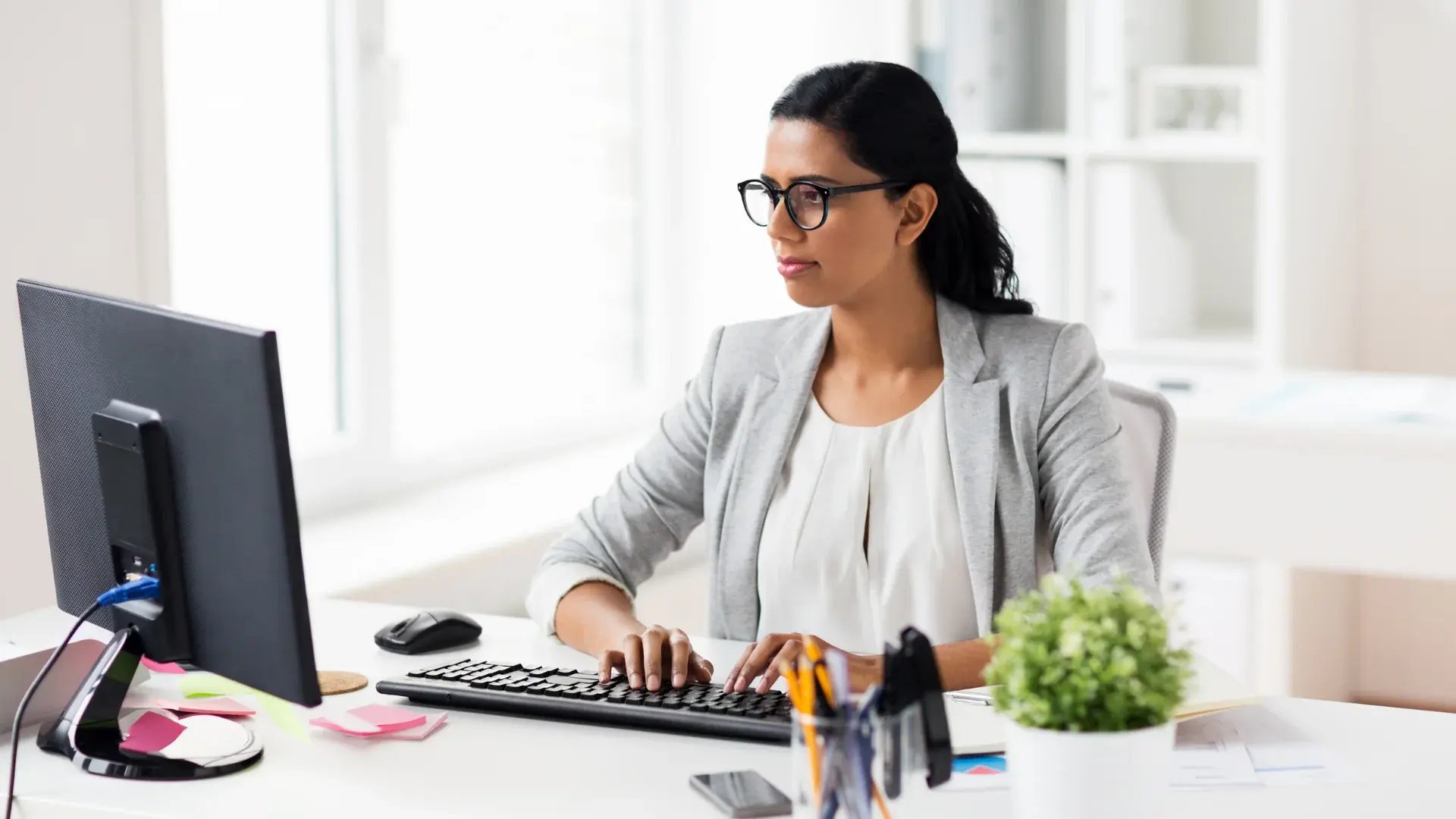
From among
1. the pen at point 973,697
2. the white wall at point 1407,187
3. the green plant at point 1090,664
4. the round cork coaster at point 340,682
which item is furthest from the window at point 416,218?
the green plant at point 1090,664

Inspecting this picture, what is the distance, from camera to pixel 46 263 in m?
2.09

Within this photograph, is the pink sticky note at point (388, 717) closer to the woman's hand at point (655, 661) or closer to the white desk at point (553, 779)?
the white desk at point (553, 779)

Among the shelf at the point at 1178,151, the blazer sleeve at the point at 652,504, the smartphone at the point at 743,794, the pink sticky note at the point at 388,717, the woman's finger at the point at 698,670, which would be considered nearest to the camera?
the smartphone at the point at 743,794

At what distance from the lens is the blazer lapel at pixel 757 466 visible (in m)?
1.93

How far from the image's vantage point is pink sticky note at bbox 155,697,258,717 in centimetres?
154

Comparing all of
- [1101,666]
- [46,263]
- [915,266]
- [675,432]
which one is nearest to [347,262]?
[46,263]

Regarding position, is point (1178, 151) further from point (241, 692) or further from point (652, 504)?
point (241, 692)

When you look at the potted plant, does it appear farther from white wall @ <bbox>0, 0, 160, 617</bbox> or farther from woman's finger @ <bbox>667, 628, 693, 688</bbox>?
white wall @ <bbox>0, 0, 160, 617</bbox>

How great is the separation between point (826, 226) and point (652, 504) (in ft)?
1.38

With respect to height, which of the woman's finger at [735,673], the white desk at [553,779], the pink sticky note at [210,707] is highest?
the woman's finger at [735,673]

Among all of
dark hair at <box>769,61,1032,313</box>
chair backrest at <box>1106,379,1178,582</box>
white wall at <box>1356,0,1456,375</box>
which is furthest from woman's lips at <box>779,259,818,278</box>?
white wall at <box>1356,0,1456,375</box>

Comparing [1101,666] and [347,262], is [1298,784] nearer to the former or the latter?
[1101,666]

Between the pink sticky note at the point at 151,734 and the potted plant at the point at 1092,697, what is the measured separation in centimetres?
77

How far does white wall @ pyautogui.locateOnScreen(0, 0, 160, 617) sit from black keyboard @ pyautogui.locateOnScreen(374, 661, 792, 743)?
76 cm
